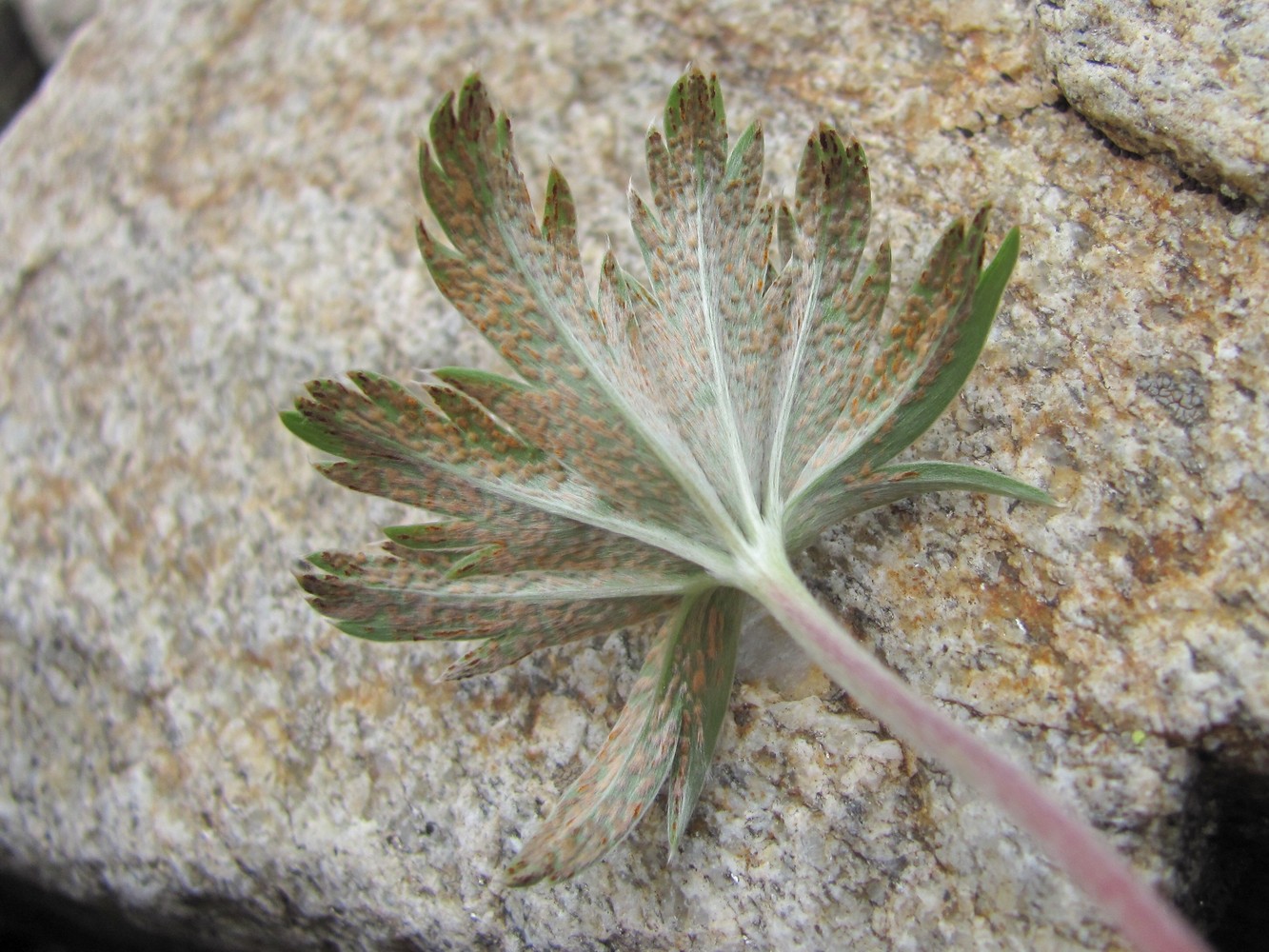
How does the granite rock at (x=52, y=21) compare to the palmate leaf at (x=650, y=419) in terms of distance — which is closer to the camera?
the palmate leaf at (x=650, y=419)

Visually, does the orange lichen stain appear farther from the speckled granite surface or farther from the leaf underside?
the leaf underside

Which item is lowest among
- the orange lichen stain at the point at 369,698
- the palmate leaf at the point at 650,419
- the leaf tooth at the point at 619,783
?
the orange lichen stain at the point at 369,698

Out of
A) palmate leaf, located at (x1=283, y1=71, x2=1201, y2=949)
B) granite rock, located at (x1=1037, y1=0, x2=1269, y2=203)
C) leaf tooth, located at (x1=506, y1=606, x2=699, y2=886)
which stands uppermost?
granite rock, located at (x1=1037, y1=0, x2=1269, y2=203)

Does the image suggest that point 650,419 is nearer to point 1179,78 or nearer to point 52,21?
point 1179,78

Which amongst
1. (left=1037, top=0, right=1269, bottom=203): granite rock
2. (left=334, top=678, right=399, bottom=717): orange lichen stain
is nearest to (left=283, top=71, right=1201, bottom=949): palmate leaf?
(left=334, top=678, right=399, bottom=717): orange lichen stain

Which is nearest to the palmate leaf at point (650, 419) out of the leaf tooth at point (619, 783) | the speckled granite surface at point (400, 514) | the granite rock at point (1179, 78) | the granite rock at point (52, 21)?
the leaf tooth at point (619, 783)

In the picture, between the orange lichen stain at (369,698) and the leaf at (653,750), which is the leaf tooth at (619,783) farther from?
the orange lichen stain at (369,698)
